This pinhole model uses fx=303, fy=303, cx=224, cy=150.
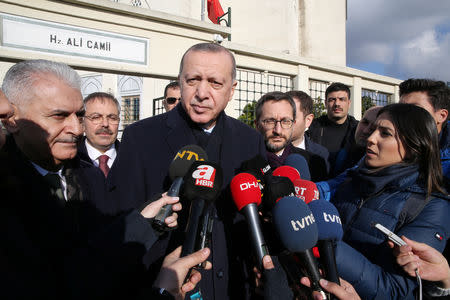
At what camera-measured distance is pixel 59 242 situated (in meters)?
1.30

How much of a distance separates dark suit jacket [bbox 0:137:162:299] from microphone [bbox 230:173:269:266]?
408mm

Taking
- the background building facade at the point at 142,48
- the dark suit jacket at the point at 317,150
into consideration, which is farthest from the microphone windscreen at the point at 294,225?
the background building facade at the point at 142,48

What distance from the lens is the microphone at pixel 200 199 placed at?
1219 mm

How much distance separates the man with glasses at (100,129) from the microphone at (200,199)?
238 centimetres

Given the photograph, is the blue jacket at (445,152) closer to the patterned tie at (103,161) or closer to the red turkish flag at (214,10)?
the patterned tie at (103,161)

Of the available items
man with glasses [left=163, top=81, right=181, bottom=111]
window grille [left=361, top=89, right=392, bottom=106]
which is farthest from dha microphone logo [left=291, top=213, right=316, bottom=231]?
window grille [left=361, top=89, right=392, bottom=106]

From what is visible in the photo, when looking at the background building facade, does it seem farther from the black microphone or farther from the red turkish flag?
the black microphone

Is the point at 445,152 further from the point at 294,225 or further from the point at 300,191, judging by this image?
the point at 294,225

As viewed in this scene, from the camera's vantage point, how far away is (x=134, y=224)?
1235 millimetres

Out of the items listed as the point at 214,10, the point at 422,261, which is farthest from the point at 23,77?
the point at 214,10

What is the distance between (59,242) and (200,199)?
63cm

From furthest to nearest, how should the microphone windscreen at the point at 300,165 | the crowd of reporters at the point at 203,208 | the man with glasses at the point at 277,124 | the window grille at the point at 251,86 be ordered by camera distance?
the window grille at the point at 251,86, the man with glasses at the point at 277,124, the microphone windscreen at the point at 300,165, the crowd of reporters at the point at 203,208

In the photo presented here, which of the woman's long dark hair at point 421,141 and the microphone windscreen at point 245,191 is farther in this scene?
the woman's long dark hair at point 421,141

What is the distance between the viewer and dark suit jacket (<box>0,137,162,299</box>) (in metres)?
0.84
